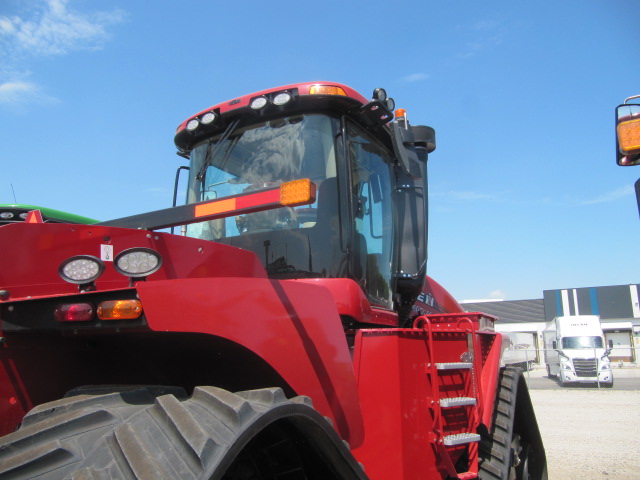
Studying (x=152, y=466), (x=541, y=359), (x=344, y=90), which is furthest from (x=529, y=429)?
(x=541, y=359)

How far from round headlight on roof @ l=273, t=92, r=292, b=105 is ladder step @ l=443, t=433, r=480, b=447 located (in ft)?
6.73

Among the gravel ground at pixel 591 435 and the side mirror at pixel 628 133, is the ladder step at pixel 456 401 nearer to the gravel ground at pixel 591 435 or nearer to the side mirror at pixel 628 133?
the side mirror at pixel 628 133

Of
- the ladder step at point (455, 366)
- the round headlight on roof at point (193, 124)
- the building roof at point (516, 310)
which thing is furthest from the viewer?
the building roof at point (516, 310)

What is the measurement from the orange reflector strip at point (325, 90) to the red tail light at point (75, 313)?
6.27 ft

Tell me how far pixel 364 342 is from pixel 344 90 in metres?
1.45

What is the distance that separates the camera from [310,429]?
1.94m

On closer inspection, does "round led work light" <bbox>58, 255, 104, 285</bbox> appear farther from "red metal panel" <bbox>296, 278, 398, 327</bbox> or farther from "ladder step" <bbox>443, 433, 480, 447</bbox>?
"ladder step" <bbox>443, 433, 480, 447</bbox>

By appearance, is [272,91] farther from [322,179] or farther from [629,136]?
[629,136]

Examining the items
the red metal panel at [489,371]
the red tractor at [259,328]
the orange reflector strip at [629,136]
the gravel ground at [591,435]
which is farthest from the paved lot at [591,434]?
the orange reflector strip at [629,136]

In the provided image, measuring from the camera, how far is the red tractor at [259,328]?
1674 mm

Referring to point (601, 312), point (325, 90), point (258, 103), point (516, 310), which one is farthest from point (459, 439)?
point (516, 310)

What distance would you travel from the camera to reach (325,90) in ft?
10.4

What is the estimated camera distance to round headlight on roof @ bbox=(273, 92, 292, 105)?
3.21m

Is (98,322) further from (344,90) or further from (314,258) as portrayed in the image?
(344,90)
